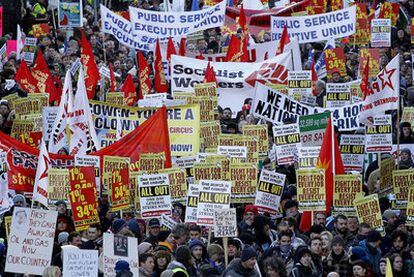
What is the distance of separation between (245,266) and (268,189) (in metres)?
4.71

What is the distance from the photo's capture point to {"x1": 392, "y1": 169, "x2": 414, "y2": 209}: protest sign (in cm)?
2609

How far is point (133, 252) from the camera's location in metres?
21.8

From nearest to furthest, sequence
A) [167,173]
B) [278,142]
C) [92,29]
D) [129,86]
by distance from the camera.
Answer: [167,173] → [278,142] → [129,86] → [92,29]

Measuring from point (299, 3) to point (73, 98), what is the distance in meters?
11.0

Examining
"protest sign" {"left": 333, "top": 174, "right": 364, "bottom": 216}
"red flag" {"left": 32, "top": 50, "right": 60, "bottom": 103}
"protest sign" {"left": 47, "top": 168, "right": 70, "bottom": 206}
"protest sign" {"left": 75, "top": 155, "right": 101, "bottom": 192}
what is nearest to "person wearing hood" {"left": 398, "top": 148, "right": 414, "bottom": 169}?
"protest sign" {"left": 333, "top": 174, "right": 364, "bottom": 216}

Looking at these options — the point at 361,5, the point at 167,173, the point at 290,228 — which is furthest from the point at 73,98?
the point at 361,5

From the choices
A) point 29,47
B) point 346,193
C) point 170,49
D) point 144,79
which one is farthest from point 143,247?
point 29,47

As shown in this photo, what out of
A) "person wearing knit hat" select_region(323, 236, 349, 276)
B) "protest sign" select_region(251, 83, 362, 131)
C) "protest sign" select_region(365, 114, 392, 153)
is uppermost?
"protest sign" select_region(251, 83, 362, 131)

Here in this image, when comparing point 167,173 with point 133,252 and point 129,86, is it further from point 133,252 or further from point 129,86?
point 129,86

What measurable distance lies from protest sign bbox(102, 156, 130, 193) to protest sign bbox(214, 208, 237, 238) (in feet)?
9.33

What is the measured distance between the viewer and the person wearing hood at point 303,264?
2231cm

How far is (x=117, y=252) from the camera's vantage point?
21.7 m

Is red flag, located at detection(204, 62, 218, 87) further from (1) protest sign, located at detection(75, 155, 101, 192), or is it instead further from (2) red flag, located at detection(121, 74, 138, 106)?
(1) protest sign, located at detection(75, 155, 101, 192)

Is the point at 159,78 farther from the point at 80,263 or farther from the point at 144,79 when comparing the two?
the point at 80,263
